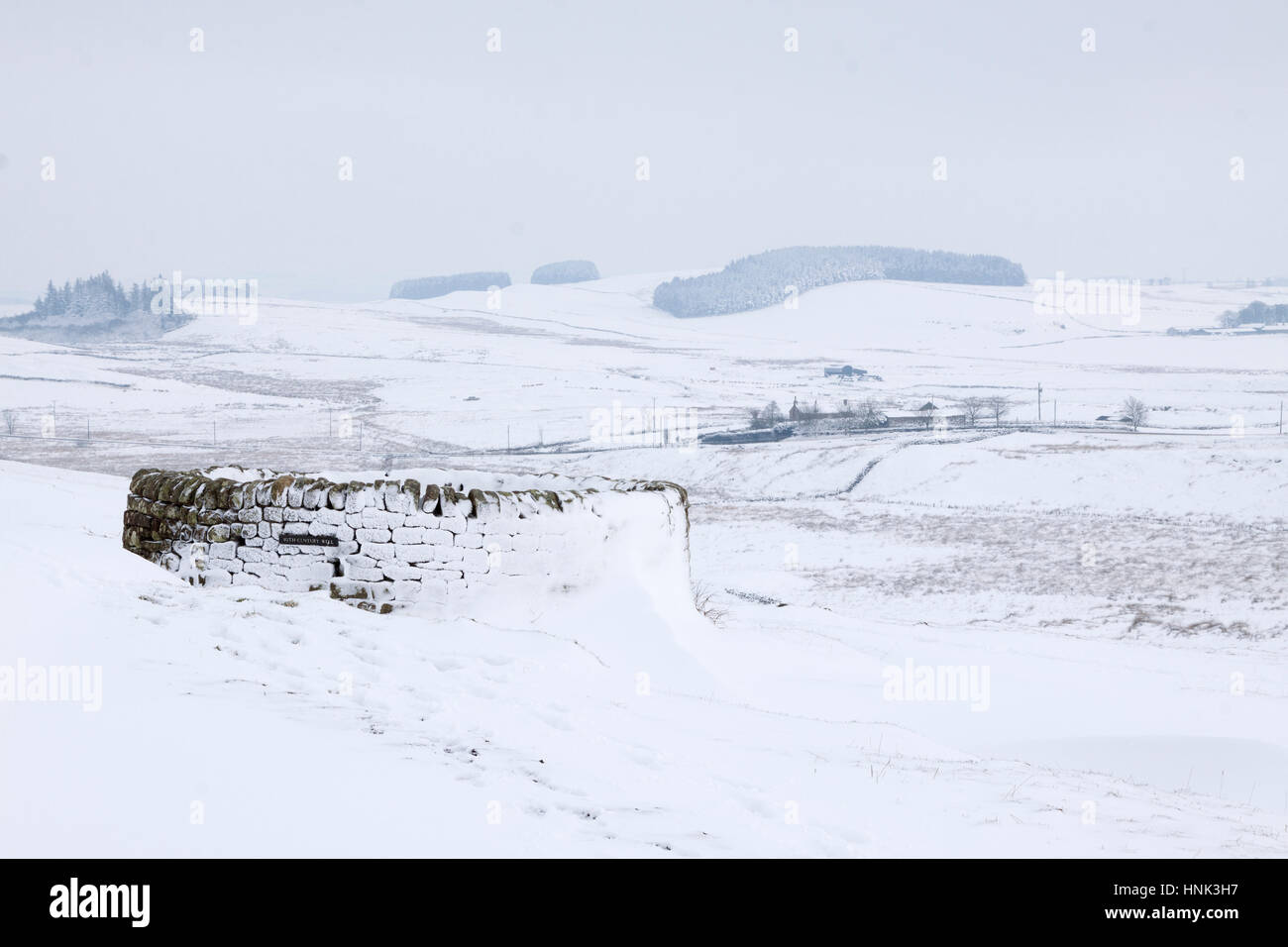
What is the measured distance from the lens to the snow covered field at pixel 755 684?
13.2 ft

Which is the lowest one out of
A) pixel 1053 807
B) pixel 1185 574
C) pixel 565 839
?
pixel 1185 574

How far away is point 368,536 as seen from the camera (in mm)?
8242

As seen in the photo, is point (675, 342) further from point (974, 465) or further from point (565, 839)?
point (565, 839)

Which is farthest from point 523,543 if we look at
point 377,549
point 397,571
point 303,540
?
point 303,540

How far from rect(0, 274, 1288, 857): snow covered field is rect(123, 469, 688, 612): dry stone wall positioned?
0.40 meters

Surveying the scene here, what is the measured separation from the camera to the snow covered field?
4016mm

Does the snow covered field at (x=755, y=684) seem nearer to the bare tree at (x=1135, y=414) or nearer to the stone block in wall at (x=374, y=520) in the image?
the stone block in wall at (x=374, y=520)

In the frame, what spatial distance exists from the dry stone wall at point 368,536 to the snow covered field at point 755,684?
40 cm

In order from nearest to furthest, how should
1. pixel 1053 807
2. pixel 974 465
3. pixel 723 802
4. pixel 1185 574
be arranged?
1. pixel 723 802
2. pixel 1053 807
3. pixel 1185 574
4. pixel 974 465

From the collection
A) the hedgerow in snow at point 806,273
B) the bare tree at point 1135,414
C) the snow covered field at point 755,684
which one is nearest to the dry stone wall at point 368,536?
the snow covered field at point 755,684

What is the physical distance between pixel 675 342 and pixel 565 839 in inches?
4347

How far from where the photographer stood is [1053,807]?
518 cm

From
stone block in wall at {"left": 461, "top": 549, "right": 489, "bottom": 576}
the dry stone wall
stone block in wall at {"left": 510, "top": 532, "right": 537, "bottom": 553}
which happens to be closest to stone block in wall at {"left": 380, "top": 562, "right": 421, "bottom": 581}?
the dry stone wall
